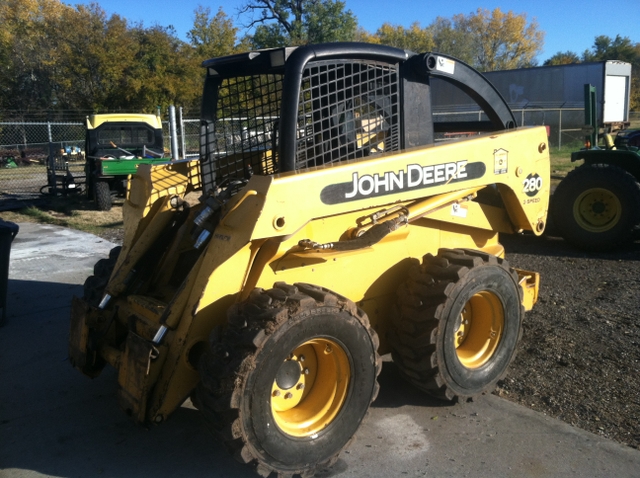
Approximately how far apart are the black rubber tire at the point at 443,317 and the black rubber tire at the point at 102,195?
10957 mm

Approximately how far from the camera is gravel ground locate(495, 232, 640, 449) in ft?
12.9

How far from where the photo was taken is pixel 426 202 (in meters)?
4.00

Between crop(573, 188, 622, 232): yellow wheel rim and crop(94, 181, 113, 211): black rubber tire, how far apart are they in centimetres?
972

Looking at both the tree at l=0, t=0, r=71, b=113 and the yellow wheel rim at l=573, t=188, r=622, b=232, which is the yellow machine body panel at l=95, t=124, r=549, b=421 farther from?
the tree at l=0, t=0, r=71, b=113

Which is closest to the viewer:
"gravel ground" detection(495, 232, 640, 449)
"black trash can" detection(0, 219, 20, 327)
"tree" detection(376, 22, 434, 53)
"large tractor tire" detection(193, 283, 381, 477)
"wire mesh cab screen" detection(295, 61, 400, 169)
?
"large tractor tire" detection(193, 283, 381, 477)

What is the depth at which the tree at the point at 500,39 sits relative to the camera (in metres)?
59.8

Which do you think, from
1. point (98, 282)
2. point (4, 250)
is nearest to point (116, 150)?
point (4, 250)

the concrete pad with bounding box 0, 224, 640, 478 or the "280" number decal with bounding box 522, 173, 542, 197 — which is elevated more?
the "280" number decal with bounding box 522, 173, 542, 197

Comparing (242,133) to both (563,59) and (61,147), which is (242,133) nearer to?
(61,147)

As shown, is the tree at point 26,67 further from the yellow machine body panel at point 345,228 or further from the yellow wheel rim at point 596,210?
the yellow machine body panel at point 345,228

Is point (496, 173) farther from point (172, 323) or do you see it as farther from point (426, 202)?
point (172, 323)

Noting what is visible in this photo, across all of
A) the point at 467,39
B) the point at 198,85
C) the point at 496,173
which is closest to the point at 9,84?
the point at 198,85

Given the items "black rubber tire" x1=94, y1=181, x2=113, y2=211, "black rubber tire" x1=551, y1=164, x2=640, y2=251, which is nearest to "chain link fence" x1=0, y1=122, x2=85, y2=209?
"black rubber tire" x1=94, y1=181, x2=113, y2=211

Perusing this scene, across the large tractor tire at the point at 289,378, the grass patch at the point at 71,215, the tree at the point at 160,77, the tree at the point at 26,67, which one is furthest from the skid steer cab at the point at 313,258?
the tree at the point at 26,67
